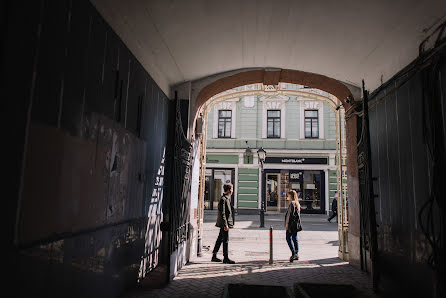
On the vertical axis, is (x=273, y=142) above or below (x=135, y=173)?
above

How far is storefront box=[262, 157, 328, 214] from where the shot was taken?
21031 millimetres

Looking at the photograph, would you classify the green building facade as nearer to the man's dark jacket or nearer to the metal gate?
the man's dark jacket

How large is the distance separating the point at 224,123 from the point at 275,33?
16518 millimetres

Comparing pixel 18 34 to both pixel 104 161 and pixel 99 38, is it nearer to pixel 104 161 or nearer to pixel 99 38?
pixel 99 38

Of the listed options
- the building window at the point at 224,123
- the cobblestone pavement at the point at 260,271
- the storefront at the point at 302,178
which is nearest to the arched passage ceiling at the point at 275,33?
the cobblestone pavement at the point at 260,271

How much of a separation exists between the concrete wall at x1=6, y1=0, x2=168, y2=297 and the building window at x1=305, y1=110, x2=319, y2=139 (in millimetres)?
17227

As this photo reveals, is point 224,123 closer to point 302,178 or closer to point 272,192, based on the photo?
point 272,192

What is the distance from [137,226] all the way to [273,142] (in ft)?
55.2

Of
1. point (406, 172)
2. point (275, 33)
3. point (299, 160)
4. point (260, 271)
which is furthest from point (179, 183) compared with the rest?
point (299, 160)

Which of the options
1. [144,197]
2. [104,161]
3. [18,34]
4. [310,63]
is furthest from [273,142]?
[18,34]

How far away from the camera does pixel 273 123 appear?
2150 cm

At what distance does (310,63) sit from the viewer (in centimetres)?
655

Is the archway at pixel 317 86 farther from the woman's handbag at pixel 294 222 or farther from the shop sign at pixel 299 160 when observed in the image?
the shop sign at pixel 299 160

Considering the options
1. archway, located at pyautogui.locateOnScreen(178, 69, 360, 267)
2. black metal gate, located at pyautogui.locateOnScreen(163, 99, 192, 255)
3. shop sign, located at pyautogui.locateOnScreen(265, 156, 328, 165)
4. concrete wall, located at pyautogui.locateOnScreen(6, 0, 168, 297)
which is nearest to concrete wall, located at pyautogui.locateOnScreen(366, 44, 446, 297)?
archway, located at pyautogui.locateOnScreen(178, 69, 360, 267)
